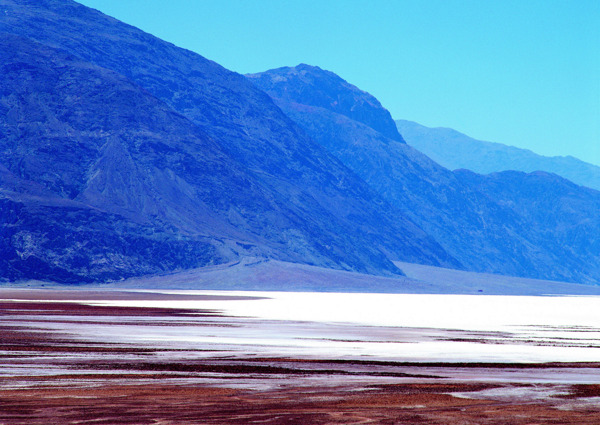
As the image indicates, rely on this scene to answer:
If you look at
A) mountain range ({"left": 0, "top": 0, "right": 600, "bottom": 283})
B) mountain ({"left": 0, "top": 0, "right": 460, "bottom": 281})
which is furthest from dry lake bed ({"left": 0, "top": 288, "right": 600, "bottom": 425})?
mountain ({"left": 0, "top": 0, "right": 460, "bottom": 281})

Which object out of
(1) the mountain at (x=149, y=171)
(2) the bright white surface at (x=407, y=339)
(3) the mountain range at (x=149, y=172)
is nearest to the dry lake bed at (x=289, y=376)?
(2) the bright white surface at (x=407, y=339)

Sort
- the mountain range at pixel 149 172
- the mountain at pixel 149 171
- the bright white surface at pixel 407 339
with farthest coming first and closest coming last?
the mountain at pixel 149 171, the mountain range at pixel 149 172, the bright white surface at pixel 407 339

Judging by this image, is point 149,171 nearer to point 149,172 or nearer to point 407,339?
point 149,172

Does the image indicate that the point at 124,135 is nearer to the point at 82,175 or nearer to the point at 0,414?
the point at 82,175

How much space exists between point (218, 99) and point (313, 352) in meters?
158

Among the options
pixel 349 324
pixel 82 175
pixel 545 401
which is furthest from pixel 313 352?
pixel 82 175

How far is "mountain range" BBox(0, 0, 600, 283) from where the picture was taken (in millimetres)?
116562

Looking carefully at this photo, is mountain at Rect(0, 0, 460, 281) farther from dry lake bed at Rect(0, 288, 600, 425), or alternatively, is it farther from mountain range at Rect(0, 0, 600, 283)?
dry lake bed at Rect(0, 288, 600, 425)

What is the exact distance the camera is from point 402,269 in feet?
505

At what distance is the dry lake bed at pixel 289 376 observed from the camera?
13.4 meters

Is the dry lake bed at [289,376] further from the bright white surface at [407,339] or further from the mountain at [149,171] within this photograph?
the mountain at [149,171]

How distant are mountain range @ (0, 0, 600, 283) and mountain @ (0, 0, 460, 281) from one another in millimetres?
264

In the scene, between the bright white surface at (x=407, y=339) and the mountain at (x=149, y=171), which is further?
the mountain at (x=149, y=171)

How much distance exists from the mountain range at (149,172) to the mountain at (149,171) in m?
0.26
